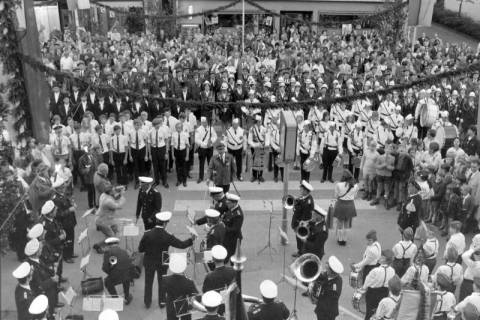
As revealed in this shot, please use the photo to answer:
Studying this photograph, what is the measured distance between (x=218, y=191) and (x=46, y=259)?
328cm

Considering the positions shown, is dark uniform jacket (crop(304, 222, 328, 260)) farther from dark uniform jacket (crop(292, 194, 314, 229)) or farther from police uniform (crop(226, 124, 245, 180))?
police uniform (crop(226, 124, 245, 180))

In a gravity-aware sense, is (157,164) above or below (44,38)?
below

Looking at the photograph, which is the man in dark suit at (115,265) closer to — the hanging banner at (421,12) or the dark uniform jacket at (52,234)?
the dark uniform jacket at (52,234)

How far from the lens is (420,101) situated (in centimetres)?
1620

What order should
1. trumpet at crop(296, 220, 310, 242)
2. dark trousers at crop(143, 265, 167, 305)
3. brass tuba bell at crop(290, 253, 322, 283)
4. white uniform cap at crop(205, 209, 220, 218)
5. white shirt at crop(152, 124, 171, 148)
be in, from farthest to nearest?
1. white shirt at crop(152, 124, 171, 148)
2. trumpet at crop(296, 220, 310, 242)
3. white uniform cap at crop(205, 209, 220, 218)
4. dark trousers at crop(143, 265, 167, 305)
5. brass tuba bell at crop(290, 253, 322, 283)

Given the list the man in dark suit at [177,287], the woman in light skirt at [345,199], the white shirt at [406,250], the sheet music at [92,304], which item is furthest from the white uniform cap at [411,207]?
the sheet music at [92,304]

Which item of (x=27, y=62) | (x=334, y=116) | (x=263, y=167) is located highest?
(x=27, y=62)

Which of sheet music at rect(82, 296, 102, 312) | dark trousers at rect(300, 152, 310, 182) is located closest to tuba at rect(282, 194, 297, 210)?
dark trousers at rect(300, 152, 310, 182)

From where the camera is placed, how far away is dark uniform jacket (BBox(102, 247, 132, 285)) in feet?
27.6

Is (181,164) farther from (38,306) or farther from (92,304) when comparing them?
(38,306)

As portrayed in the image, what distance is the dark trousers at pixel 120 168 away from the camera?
13.3m

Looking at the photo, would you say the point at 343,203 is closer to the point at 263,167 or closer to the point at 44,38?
the point at 263,167

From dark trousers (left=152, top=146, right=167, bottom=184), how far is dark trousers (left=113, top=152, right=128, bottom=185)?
2.41 feet

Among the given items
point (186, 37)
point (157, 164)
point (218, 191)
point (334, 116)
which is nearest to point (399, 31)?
point (186, 37)
